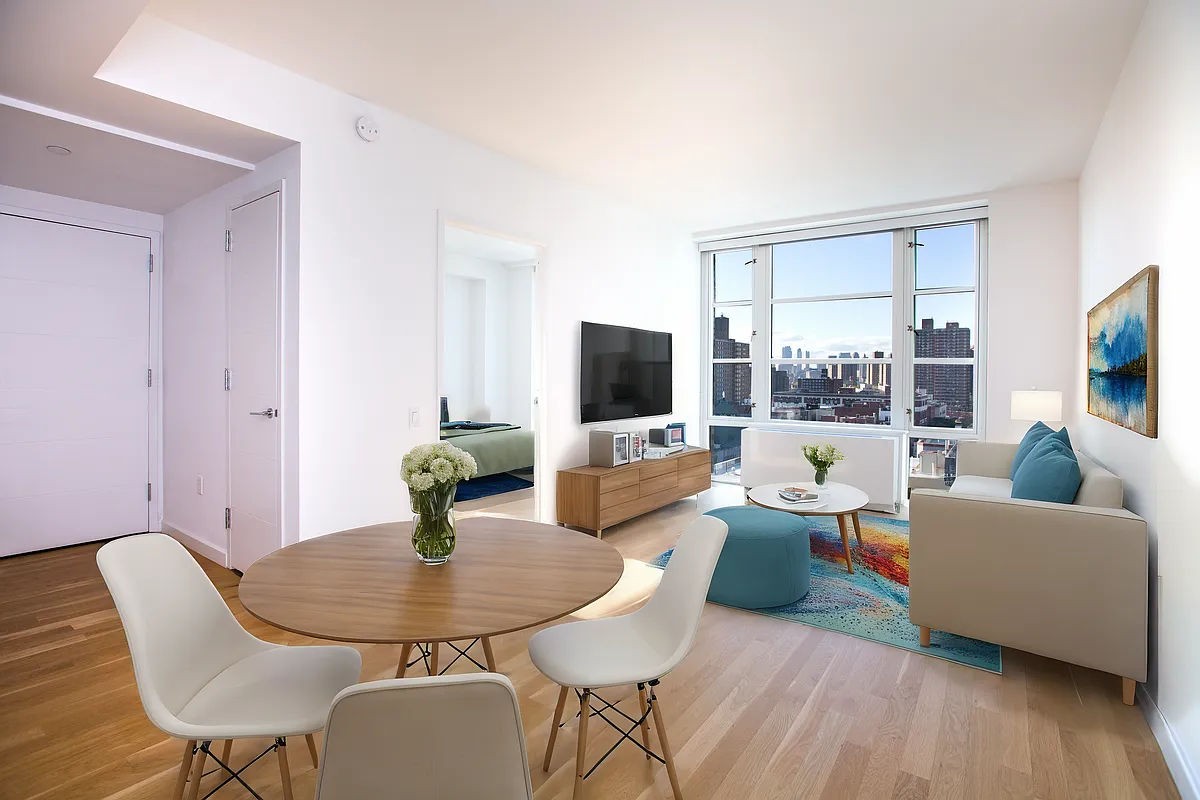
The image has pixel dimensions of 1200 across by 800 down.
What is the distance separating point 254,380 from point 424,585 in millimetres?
2470

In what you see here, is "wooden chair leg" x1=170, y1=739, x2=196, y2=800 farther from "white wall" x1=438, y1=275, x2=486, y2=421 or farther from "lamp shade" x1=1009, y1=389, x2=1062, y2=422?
"white wall" x1=438, y1=275, x2=486, y2=421

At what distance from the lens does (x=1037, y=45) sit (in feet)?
9.47

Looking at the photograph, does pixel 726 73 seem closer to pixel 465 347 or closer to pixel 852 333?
pixel 852 333

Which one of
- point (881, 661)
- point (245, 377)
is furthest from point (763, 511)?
point (245, 377)

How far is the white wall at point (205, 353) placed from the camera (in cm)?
325

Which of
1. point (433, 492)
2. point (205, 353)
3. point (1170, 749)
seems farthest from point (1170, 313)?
point (205, 353)

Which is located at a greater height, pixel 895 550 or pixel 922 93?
pixel 922 93

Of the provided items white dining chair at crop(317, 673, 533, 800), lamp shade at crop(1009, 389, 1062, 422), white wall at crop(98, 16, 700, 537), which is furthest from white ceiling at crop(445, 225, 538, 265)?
white dining chair at crop(317, 673, 533, 800)

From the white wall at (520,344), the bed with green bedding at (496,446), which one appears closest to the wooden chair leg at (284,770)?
the bed with green bedding at (496,446)

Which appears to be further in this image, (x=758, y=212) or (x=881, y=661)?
(x=758, y=212)

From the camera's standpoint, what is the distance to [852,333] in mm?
6203

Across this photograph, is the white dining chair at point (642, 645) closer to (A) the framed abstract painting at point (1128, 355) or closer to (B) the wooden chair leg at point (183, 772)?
(B) the wooden chair leg at point (183, 772)

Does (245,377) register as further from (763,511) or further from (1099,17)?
(1099,17)

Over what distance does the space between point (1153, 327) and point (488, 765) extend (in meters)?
2.82
